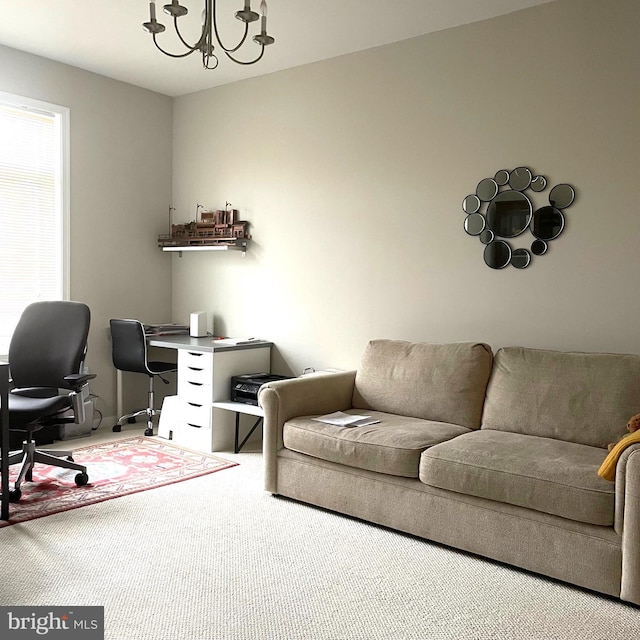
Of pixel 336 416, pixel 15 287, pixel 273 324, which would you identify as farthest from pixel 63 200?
pixel 336 416

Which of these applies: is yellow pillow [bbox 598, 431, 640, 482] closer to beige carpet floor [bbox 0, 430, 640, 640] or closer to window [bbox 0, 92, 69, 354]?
beige carpet floor [bbox 0, 430, 640, 640]

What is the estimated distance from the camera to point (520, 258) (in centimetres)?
383

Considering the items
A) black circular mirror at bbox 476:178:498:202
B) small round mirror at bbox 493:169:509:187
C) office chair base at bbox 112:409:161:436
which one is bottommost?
office chair base at bbox 112:409:161:436

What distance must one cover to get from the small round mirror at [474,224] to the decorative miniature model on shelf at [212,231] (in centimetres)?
187

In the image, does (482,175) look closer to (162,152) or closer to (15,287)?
(162,152)

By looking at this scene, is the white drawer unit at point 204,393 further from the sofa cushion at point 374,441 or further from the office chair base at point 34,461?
the sofa cushion at point 374,441

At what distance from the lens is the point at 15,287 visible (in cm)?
475

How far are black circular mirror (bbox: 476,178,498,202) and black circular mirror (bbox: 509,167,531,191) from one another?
0.10 metres

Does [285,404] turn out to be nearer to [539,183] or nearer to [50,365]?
[50,365]

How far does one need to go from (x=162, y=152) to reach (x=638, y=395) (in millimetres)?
4226

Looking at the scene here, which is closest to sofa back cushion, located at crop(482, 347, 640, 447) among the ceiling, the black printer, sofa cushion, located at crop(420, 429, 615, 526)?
sofa cushion, located at crop(420, 429, 615, 526)

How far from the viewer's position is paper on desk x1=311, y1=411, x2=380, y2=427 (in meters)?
3.54

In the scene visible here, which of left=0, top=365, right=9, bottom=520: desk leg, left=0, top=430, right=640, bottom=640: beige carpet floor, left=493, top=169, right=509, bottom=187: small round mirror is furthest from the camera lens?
left=493, top=169, right=509, bottom=187: small round mirror

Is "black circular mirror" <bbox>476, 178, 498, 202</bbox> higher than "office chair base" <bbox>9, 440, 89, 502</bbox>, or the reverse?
"black circular mirror" <bbox>476, 178, 498, 202</bbox>
